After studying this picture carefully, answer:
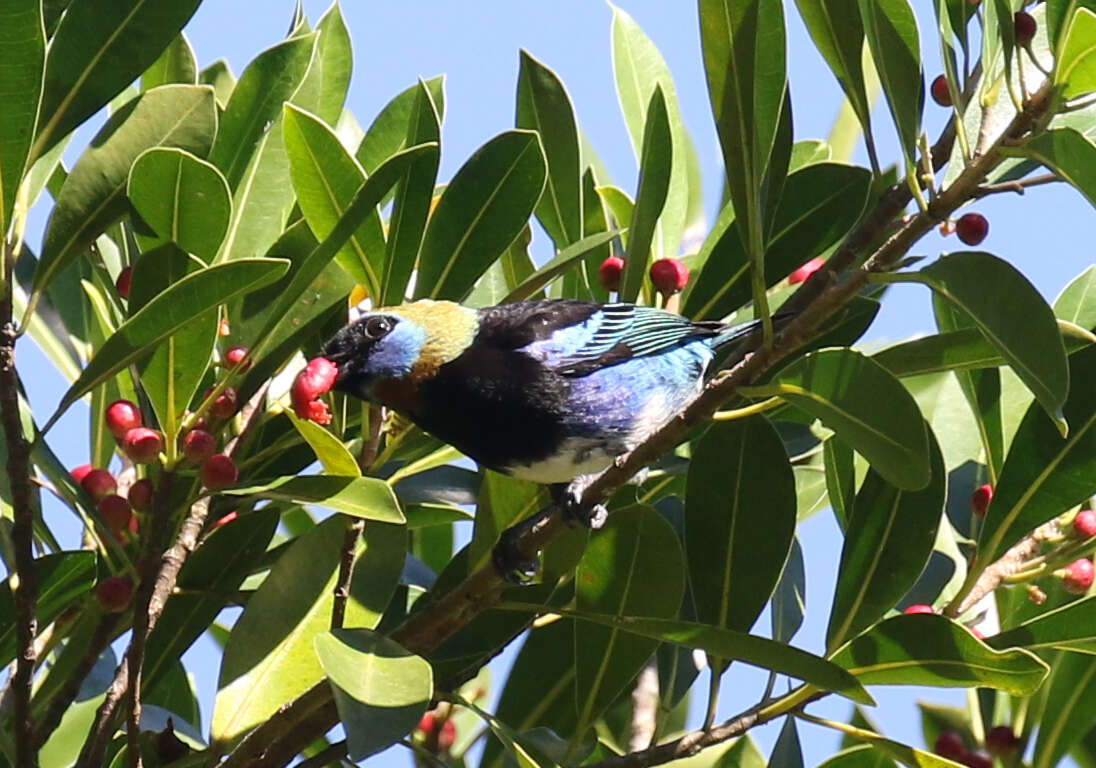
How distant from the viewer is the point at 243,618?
2.63m

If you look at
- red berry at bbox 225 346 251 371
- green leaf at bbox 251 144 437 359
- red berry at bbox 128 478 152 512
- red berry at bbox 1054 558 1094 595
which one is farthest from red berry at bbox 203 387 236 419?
red berry at bbox 1054 558 1094 595

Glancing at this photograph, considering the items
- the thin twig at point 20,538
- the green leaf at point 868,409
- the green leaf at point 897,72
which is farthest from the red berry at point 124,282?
the green leaf at point 897,72

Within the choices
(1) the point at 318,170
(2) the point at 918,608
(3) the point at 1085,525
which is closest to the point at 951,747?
(2) the point at 918,608

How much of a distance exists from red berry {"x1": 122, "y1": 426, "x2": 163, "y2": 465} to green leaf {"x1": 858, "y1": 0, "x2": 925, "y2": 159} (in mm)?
1344

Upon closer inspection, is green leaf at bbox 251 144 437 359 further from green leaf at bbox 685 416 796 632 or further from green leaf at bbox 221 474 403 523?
green leaf at bbox 685 416 796 632

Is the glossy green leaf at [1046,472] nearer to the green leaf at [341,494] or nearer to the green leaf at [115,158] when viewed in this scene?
the green leaf at [341,494]

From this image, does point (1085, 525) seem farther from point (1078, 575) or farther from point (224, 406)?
point (224, 406)

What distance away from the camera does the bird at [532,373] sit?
3215 millimetres

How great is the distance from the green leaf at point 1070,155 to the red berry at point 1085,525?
34.4 inches

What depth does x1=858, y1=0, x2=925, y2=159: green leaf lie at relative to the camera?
229 centimetres

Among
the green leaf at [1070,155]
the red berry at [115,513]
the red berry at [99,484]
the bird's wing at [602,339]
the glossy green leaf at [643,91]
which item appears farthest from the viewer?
the bird's wing at [602,339]

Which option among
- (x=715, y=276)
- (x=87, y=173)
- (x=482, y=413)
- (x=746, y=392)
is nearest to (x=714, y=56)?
(x=746, y=392)

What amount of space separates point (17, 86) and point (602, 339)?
169 cm

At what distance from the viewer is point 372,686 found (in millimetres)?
2156
